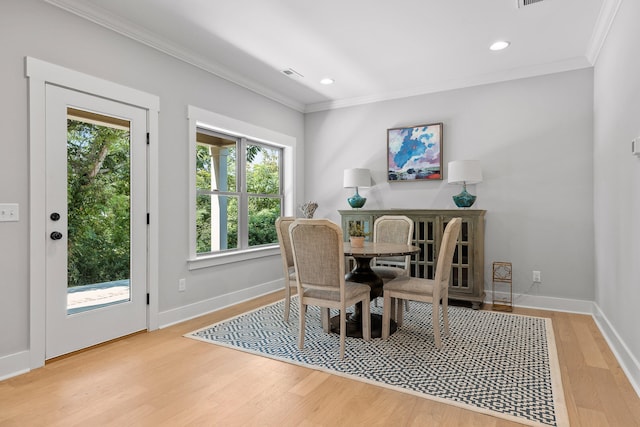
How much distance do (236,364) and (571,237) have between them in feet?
11.7

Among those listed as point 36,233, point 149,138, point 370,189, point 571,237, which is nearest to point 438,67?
point 370,189

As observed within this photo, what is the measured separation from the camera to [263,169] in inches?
191

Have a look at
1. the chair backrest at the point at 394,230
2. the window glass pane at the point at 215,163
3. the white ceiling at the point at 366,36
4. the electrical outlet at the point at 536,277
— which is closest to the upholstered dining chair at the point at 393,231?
the chair backrest at the point at 394,230

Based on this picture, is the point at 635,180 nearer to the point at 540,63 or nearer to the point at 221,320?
the point at 540,63

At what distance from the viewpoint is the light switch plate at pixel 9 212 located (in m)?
2.32

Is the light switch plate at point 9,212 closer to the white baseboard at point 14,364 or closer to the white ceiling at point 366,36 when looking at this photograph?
the white baseboard at point 14,364

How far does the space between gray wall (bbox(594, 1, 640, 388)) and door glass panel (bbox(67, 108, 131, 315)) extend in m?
3.63

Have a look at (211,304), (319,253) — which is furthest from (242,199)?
(319,253)

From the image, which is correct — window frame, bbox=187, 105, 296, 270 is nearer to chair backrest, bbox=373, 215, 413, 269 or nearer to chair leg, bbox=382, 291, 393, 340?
chair backrest, bbox=373, 215, 413, 269

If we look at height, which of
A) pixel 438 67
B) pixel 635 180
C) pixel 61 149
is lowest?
pixel 635 180

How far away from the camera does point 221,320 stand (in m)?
3.51

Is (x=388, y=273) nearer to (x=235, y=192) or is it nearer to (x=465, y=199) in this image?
(x=465, y=199)

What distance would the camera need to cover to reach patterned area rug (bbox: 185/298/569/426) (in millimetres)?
2033

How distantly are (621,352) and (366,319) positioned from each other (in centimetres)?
175
